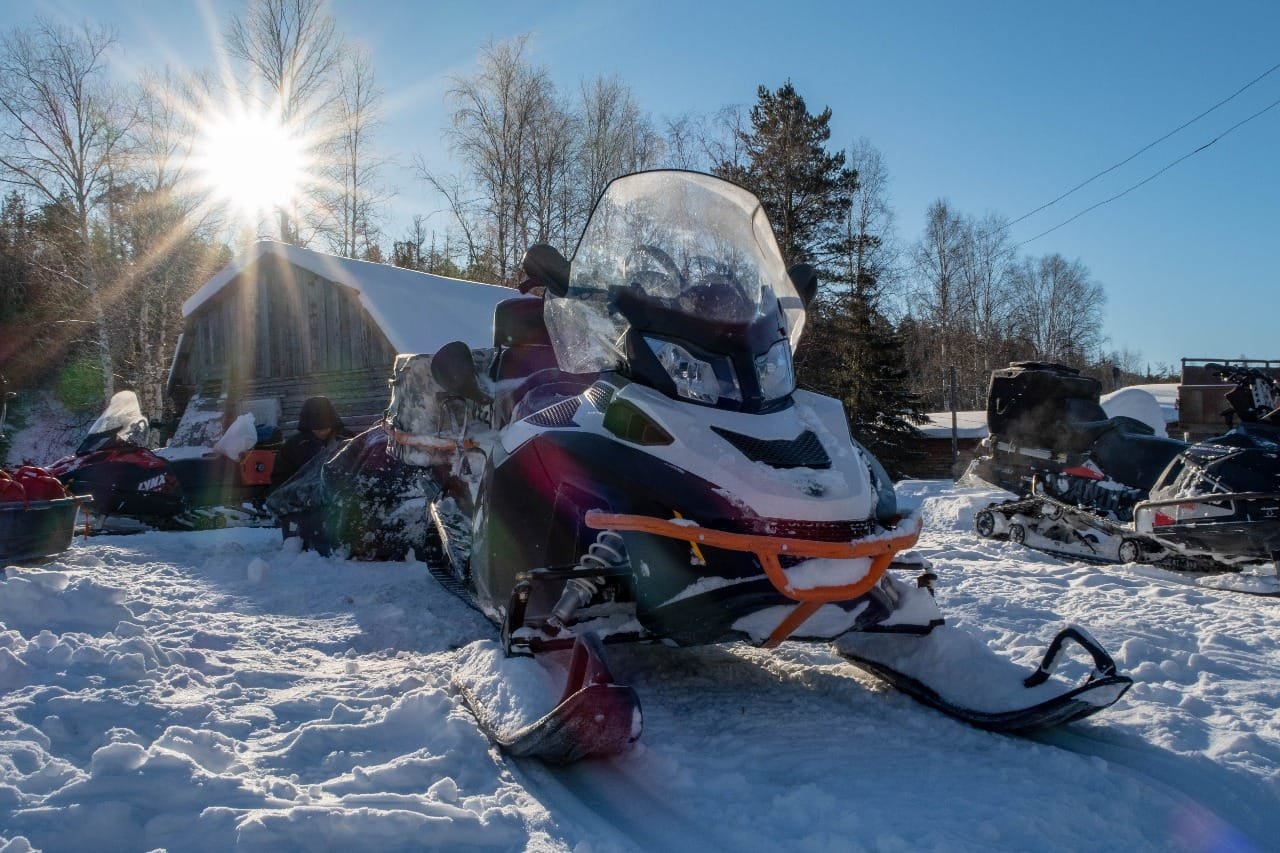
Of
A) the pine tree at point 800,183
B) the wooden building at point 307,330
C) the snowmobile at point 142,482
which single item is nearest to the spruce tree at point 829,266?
the pine tree at point 800,183

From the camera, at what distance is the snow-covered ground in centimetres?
180

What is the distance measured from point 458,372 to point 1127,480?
529 cm

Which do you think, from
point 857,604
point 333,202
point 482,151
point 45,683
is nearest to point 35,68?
point 333,202

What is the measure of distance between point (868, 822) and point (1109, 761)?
90cm

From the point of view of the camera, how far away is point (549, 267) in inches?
124

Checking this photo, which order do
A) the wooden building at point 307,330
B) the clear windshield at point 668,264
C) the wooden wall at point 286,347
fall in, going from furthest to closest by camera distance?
the wooden wall at point 286,347
the wooden building at point 307,330
the clear windshield at point 668,264

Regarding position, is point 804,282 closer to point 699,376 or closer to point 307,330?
point 699,376

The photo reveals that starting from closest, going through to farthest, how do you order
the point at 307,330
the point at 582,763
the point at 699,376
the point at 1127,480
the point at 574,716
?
the point at 574,716 → the point at 582,763 → the point at 699,376 → the point at 1127,480 → the point at 307,330

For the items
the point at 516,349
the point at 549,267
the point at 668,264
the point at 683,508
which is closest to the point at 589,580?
the point at 683,508

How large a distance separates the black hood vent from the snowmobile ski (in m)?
0.68

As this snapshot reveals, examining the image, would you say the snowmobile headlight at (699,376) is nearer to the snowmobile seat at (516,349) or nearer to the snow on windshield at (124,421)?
the snowmobile seat at (516,349)

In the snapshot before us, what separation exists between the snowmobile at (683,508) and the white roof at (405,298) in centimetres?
1072

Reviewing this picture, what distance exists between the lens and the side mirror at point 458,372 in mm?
3715

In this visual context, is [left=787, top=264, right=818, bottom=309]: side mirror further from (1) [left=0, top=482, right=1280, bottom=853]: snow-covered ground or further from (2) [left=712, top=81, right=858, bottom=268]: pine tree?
(2) [left=712, top=81, right=858, bottom=268]: pine tree
